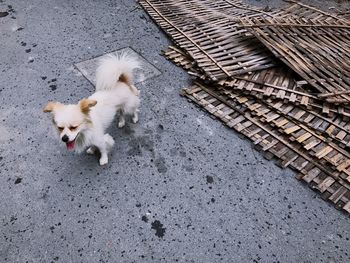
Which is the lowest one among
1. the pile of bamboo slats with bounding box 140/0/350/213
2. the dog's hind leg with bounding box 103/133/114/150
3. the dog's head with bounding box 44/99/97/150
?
the dog's hind leg with bounding box 103/133/114/150

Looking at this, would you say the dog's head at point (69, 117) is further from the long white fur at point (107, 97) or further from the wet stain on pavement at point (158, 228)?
the wet stain on pavement at point (158, 228)

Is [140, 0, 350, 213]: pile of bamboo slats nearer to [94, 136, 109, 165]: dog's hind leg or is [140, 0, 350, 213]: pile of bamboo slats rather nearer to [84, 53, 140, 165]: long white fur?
[84, 53, 140, 165]: long white fur

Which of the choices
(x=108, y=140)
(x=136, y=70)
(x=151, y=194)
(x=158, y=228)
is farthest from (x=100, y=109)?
(x=136, y=70)

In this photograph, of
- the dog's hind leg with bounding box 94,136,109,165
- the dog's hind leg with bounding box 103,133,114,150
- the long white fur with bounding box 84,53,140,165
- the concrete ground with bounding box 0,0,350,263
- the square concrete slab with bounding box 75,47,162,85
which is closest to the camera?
the concrete ground with bounding box 0,0,350,263

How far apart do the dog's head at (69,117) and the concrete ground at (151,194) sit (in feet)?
2.83

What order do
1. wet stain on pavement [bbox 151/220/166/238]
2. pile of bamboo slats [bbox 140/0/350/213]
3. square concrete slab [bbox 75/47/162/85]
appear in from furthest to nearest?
square concrete slab [bbox 75/47/162/85]
pile of bamboo slats [bbox 140/0/350/213]
wet stain on pavement [bbox 151/220/166/238]

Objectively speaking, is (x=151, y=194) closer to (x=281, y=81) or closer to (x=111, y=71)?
(x=111, y=71)

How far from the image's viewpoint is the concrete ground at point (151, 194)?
3.30m

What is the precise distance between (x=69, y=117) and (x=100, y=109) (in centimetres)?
61

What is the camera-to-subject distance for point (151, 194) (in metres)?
3.77

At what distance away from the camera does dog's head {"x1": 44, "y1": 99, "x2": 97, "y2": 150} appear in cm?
319

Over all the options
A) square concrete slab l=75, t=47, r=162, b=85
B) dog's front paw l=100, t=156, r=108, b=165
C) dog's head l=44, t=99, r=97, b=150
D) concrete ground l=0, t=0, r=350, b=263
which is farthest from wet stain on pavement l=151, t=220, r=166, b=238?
square concrete slab l=75, t=47, r=162, b=85

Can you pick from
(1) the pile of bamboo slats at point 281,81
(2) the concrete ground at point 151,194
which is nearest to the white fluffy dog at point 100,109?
(2) the concrete ground at point 151,194

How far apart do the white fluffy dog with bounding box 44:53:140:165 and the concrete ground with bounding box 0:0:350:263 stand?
1.38 ft
